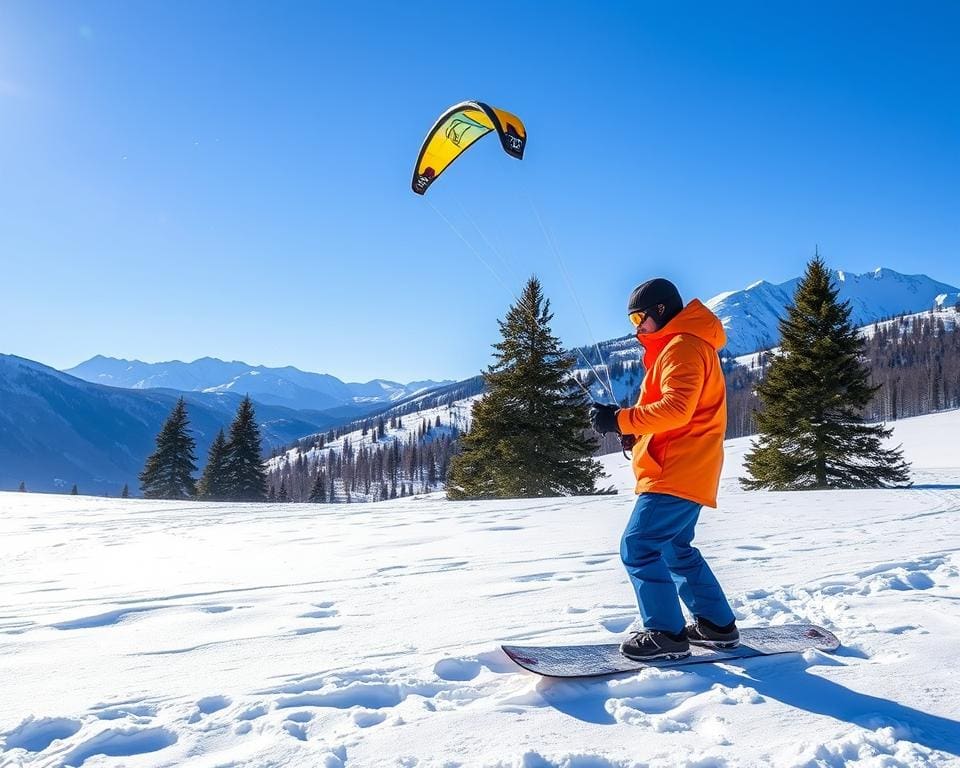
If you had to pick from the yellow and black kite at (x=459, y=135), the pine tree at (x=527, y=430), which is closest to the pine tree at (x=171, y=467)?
the pine tree at (x=527, y=430)

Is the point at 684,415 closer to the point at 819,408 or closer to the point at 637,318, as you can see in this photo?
the point at 637,318

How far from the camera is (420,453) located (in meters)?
145

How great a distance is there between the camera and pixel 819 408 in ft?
63.3

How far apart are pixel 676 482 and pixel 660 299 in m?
1.15

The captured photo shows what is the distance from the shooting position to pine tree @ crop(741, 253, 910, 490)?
62.8 ft

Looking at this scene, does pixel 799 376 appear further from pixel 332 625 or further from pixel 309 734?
pixel 309 734

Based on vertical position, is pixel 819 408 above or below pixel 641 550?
above

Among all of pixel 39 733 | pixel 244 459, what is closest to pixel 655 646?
pixel 39 733

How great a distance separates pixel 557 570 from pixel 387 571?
1853 mm

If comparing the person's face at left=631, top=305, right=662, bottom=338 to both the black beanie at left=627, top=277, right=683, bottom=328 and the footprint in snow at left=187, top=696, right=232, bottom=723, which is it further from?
the footprint in snow at left=187, top=696, right=232, bottom=723

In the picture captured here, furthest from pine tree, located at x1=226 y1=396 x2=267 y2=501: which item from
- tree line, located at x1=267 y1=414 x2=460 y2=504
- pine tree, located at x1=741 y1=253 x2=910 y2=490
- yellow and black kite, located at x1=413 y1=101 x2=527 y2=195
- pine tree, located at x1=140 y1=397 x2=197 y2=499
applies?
tree line, located at x1=267 y1=414 x2=460 y2=504

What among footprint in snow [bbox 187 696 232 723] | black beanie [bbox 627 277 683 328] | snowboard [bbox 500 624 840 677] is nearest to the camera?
footprint in snow [bbox 187 696 232 723]

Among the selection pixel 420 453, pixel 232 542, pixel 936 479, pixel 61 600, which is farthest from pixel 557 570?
pixel 420 453

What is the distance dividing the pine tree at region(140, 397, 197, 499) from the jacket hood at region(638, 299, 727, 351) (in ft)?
129
